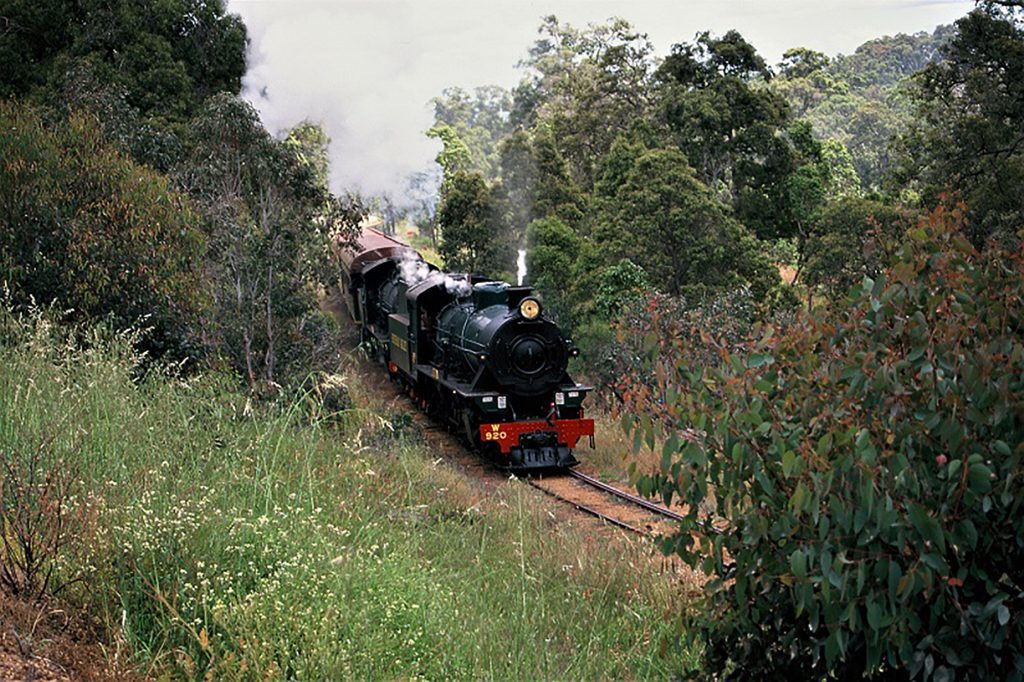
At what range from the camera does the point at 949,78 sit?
2541 centimetres

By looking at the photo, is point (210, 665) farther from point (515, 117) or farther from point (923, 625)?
point (515, 117)

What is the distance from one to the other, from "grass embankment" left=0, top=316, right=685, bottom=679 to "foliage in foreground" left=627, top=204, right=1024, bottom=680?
0.87m

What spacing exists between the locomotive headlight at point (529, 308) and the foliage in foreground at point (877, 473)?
1257 centimetres

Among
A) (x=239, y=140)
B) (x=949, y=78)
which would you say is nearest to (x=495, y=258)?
(x=949, y=78)

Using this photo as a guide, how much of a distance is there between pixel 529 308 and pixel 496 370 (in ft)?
3.59

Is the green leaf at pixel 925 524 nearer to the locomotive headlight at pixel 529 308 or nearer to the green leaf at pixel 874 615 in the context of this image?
the green leaf at pixel 874 615

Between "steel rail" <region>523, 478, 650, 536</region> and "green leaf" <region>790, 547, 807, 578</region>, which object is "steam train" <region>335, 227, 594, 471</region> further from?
"green leaf" <region>790, 547, 807, 578</region>

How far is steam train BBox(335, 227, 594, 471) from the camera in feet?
55.8

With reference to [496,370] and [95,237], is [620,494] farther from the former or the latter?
[95,237]

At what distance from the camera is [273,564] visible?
566cm

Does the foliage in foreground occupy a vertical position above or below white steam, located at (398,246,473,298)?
below

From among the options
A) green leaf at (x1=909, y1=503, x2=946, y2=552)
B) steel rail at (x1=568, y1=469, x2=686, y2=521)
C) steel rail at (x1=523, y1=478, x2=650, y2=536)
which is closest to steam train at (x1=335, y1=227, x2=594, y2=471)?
steel rail at (x1=568, y1=469, x2=686, y2=521)

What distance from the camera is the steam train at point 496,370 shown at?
17.0 metres

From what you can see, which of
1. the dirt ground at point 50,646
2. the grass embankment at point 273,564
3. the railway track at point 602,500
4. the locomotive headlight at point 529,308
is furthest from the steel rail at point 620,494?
the dirt ground at point 50,646
